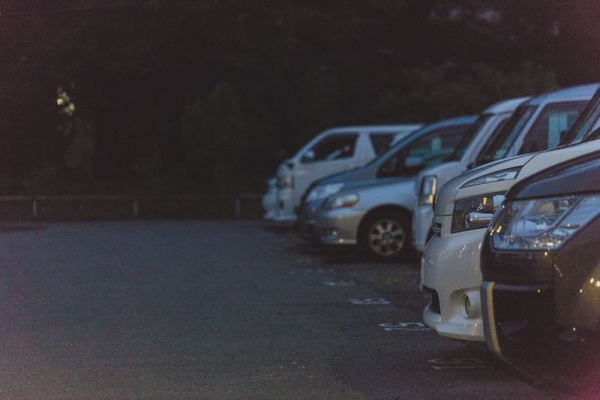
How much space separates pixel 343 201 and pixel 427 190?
267 cm

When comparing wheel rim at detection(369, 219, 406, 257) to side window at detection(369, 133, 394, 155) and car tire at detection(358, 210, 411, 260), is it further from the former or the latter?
side window at detection(369, 133, 394, 155)

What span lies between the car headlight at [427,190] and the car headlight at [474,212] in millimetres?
4856

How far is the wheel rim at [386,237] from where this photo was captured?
535 inches

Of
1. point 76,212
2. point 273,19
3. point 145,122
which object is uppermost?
point 273,19

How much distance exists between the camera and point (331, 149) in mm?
19438

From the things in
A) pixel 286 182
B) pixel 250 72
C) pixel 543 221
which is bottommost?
pixel 286 182

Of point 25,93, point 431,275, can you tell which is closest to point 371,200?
point 431,275

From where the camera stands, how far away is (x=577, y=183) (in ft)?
13.1

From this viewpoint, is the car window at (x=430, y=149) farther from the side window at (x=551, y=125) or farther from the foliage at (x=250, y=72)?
the foliage at (x=250, y=72)

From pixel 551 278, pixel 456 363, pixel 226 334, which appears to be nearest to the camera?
pixel 551 278

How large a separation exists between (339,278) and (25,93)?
16.4 m

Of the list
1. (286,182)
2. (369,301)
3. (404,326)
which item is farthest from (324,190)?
(404,326)

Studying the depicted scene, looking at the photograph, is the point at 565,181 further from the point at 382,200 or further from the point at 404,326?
the point at 382,200

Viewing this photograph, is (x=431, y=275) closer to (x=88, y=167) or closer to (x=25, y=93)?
(x=25, y=93)
